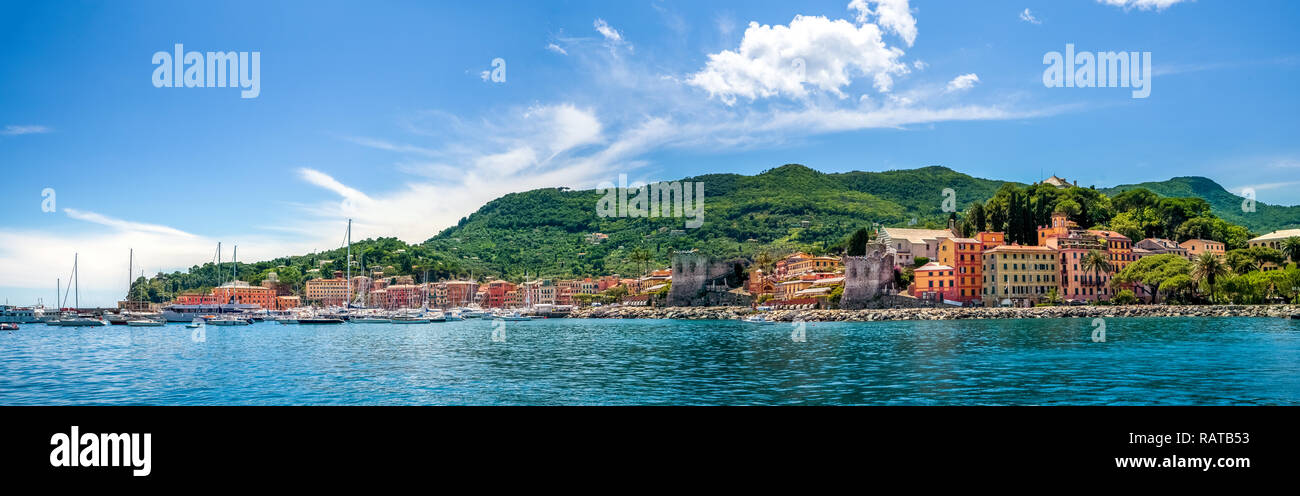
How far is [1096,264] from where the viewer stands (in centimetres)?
6081

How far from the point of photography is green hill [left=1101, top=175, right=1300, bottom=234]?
84688 millimetres

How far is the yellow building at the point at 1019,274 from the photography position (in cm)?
6153

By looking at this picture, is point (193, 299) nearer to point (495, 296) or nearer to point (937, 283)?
point (495, 296)

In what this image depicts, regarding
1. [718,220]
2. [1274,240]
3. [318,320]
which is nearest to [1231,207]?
[1274,240]

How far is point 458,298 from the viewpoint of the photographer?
98250 millimetres

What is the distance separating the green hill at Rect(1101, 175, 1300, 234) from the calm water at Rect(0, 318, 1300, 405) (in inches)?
2504

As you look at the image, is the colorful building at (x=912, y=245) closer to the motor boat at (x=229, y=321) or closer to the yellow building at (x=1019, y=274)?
the yellow building at (x=1019, y=274)

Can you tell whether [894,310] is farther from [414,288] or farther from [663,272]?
[414,288]

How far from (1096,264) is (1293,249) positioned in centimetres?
1513

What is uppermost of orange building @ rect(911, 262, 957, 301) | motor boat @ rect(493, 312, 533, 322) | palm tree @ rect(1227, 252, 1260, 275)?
palm tree @ rect(1227, 252, 1260, 275)

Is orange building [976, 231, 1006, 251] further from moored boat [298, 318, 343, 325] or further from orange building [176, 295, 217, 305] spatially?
orange building [176, 295, 217, 305]

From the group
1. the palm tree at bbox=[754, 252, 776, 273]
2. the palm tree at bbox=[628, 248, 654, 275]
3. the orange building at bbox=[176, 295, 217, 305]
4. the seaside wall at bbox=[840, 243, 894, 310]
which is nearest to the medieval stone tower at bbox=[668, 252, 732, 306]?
the palm tree at bbox=[754, 252, 776, 273]

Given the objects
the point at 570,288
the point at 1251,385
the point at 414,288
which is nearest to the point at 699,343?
the point at 1251,385
